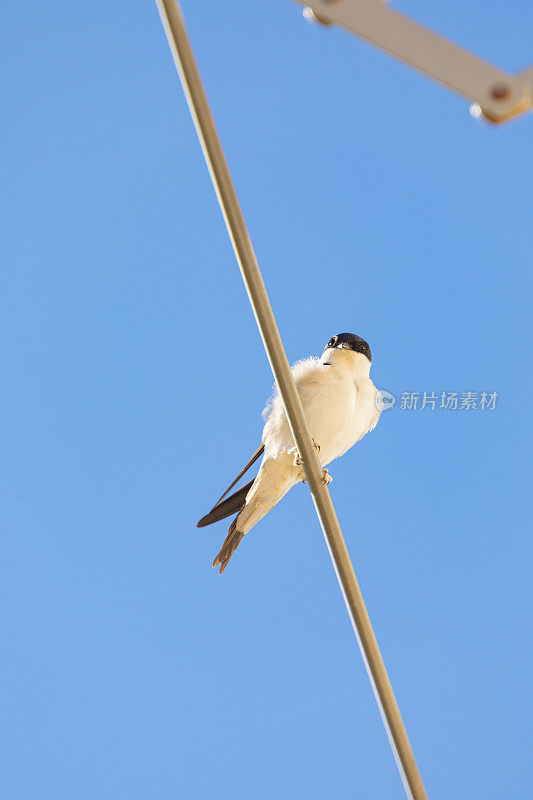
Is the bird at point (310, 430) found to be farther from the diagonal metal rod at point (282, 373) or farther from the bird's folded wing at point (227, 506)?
the diagonal metal rod at point (282, 373)

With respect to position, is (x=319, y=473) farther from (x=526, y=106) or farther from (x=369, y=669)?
(x=526, y=106)

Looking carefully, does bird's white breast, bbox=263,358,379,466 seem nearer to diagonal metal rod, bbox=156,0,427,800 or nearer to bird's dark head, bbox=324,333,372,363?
bird's dark head, bbox=324,333,372,363

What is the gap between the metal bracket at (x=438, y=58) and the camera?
113cm

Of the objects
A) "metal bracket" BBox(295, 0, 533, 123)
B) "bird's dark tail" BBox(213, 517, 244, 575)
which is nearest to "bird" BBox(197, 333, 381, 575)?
"bird's dark tail" BBox(213, 517, 244, 575)

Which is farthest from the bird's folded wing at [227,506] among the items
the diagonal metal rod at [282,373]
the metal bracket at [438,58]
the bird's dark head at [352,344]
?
the metal bracket at [438,58]

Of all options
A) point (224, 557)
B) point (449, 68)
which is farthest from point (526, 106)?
point (224, 557)

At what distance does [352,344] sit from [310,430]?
2.09 feet

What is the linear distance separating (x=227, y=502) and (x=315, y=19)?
3479 mm

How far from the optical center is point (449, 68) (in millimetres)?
1134

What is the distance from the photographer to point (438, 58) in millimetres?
1132

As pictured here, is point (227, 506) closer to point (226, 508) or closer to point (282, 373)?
point (226, 508)

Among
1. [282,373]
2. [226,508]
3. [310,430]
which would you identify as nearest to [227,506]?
[226,508]

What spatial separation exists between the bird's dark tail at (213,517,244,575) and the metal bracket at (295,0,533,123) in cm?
335

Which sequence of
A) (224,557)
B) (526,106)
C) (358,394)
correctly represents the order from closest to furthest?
(526,106) < (224,557) < (358,394)
